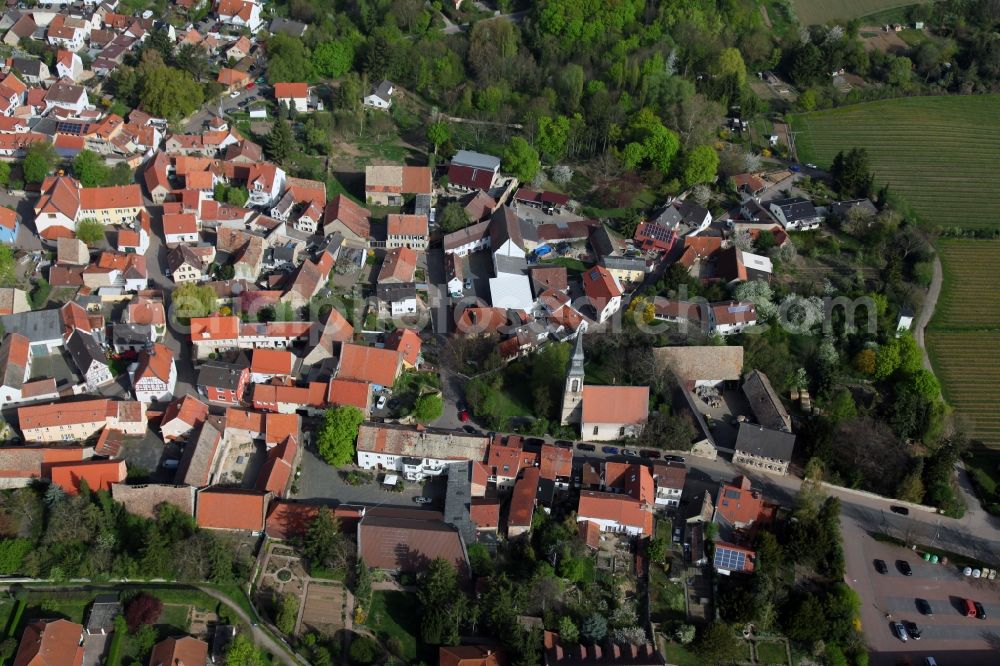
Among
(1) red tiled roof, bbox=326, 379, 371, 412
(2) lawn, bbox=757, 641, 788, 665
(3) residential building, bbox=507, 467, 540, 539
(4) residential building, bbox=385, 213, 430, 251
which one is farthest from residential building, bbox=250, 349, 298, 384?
(2) lawn, bbox=757, 641, 788, 665

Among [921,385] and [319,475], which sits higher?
[921,385]

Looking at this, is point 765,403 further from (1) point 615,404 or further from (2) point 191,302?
(2) point 191,302

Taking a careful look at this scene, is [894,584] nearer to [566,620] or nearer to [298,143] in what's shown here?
[566,620]

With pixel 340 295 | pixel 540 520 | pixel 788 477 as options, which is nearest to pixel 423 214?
pixel 340 295

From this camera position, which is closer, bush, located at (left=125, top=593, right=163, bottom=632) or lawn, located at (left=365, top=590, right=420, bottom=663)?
bush, located at (left=125, top=593, right=163, bottom=632)

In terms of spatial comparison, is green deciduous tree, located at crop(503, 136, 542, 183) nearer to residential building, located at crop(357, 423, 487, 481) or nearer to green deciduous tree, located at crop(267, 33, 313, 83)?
green deciduous tree, located at crop(267, 33, 313, 83)

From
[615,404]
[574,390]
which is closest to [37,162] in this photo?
[574,390]

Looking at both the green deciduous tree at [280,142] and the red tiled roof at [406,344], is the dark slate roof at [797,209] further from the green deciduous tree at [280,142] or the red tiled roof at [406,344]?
the green deciduous tree at [280,142]
